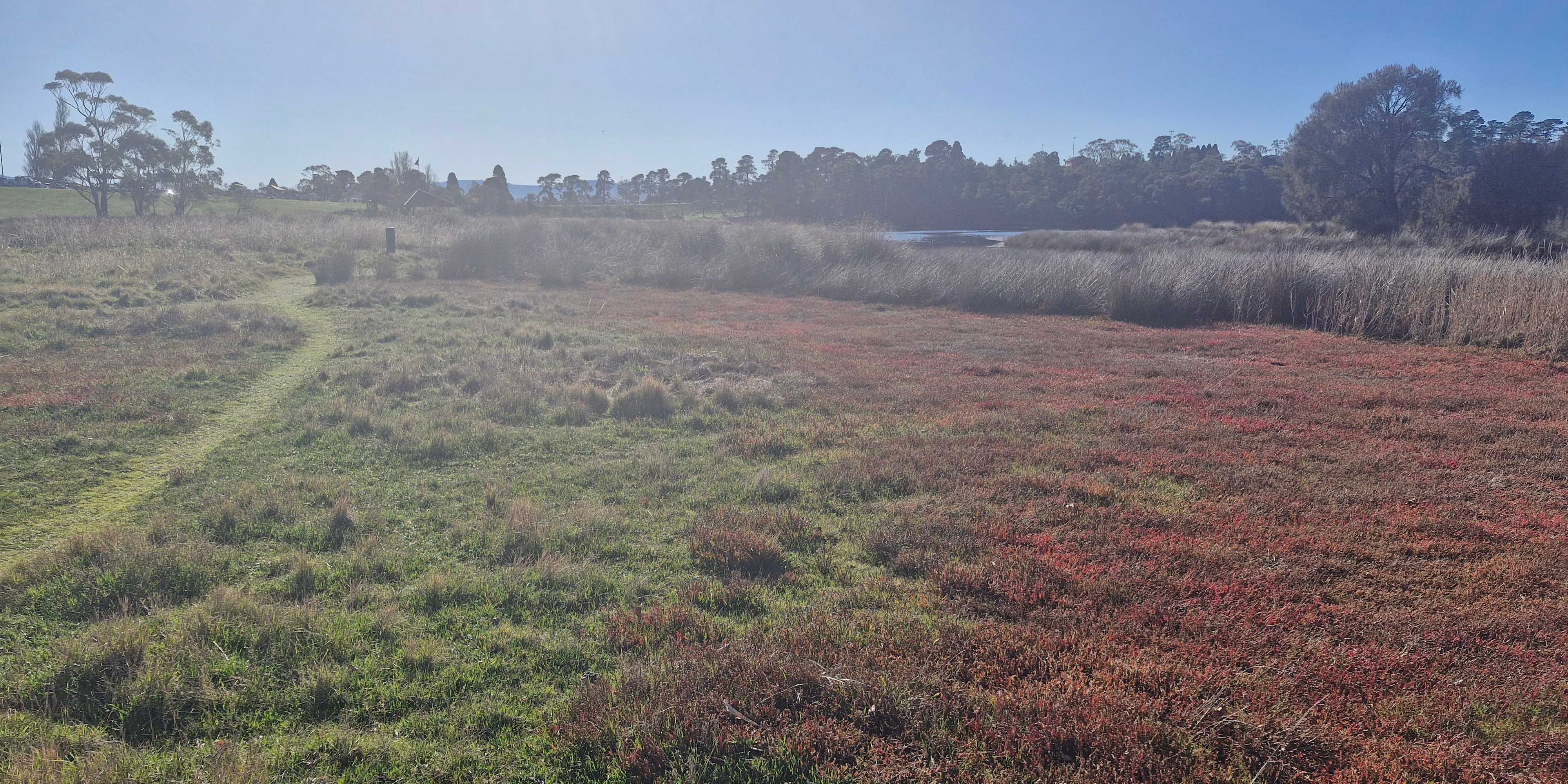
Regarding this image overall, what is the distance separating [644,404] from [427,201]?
66529 mm

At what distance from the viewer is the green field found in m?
47.5

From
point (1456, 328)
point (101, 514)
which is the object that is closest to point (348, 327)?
point (101, 514)

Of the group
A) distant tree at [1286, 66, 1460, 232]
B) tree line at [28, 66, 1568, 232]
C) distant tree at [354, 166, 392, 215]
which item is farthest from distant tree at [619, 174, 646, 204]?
distant tree at [1286, 66, 1460, 232]

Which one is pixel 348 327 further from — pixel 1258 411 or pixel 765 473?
pixel 1258 411

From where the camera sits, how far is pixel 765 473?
22.2ft

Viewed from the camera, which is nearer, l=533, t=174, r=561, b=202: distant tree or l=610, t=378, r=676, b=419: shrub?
l=610, t=378, r=676, b=419: shrub

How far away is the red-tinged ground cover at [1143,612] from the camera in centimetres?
307

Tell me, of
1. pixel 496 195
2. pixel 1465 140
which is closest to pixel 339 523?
pixel 496 195

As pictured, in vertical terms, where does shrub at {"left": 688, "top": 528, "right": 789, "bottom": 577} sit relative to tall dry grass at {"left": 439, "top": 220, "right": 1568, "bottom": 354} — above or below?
below

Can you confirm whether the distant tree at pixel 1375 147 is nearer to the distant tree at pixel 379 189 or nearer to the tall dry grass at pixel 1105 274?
the tall dry grass at pixel 1105 274

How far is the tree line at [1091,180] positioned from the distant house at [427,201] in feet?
6.47

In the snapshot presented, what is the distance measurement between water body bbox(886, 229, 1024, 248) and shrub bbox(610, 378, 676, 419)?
826 inches

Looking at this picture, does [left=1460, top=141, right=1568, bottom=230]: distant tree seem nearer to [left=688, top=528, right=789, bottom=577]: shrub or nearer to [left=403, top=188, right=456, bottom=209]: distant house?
[left=688, top=528, right=789, bottom=577]: shrub

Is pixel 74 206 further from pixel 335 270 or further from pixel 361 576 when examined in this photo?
pixel 361 576
